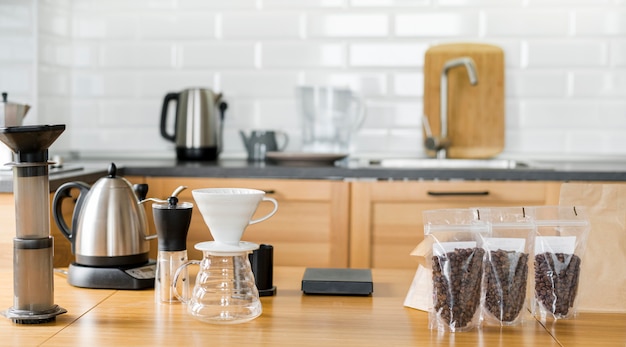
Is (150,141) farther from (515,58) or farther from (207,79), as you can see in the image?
(515,58)

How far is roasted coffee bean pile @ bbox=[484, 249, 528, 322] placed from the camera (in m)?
1.28

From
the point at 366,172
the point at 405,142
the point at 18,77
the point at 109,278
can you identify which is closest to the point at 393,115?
the point at 405,142

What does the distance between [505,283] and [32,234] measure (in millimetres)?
760

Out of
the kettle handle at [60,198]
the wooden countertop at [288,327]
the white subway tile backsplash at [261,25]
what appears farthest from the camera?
the white subway tile backsplash at [261,25]

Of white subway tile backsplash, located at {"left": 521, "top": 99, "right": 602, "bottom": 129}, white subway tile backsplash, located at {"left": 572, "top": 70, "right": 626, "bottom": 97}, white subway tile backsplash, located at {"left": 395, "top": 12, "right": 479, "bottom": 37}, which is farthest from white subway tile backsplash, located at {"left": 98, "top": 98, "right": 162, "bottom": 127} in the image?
white subway tile backsplash, located at {"left": 572, "top": 70, "right": 626, "bottom": 97}

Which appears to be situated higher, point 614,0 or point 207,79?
point 614,0

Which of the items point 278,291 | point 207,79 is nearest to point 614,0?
point 207,79

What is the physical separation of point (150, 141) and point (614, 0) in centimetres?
206

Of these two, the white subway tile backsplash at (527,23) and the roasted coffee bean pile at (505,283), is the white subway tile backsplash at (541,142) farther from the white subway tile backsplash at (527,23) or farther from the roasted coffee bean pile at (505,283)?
the roasted coffee bean pile at (505,283)

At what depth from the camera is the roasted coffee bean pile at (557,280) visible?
133cm

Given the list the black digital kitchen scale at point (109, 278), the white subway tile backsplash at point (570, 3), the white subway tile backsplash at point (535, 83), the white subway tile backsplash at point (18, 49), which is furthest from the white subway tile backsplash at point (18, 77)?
the white subway tile backsplash at point (570, 3)

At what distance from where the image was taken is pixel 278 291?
5.00ft

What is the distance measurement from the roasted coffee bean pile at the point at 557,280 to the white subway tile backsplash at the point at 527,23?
2.20 m

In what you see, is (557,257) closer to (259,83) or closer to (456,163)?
(456,163)
